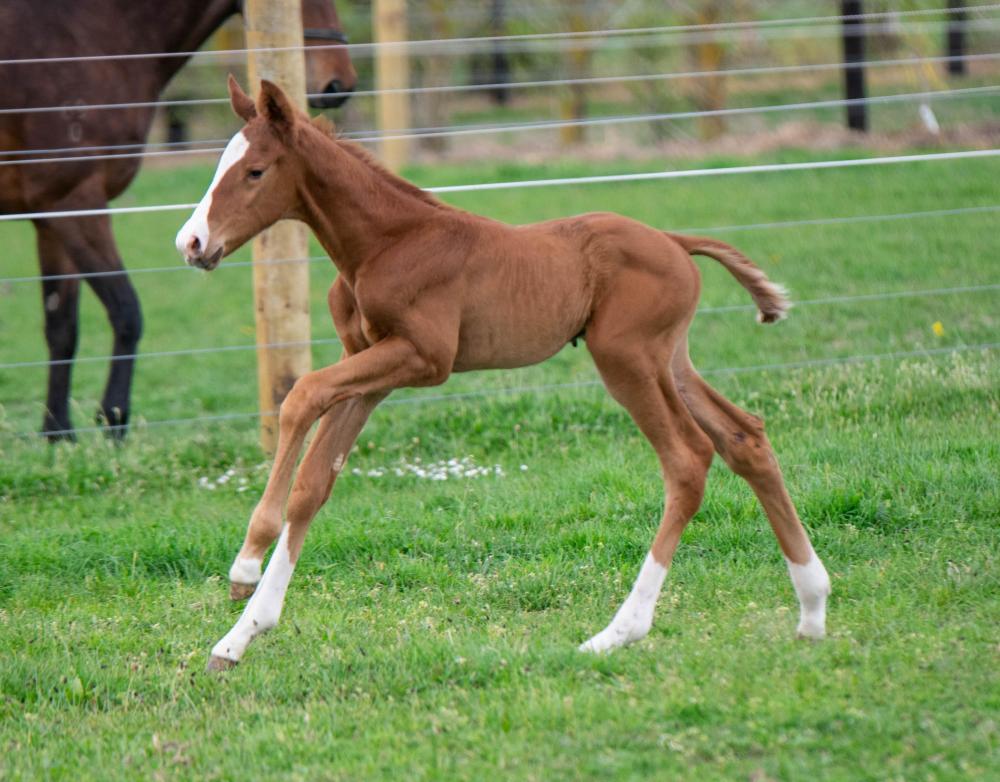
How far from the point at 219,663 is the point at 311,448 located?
720 millimetres

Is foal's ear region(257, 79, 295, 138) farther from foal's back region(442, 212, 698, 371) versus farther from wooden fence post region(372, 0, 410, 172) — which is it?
wooden fence post region(372, 0, 410, 172)

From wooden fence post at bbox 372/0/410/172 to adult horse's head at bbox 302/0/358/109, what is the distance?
7154mm

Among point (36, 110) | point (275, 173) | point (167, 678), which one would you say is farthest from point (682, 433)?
point (36, 110)

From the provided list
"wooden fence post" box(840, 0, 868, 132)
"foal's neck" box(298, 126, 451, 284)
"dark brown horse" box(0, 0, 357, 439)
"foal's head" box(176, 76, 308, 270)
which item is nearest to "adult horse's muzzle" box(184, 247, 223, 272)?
"foal's head" box(176, 76, 308, 270)

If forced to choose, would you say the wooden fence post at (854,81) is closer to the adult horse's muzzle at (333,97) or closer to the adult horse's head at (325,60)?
the adult horse's head at (325,60)

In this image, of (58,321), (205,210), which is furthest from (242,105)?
(58,321)

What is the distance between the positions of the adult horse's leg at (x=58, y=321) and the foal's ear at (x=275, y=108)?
153 inches

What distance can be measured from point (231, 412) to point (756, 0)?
15111mm

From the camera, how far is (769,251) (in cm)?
1005

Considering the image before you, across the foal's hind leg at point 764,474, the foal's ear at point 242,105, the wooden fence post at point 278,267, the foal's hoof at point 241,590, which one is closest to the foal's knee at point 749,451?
the foal's hind leg at point 764,474

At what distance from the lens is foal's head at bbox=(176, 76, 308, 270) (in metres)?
3.57

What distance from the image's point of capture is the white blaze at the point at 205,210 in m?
3.51

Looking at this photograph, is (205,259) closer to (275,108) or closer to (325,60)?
(275,108)

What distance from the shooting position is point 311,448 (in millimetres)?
3869
